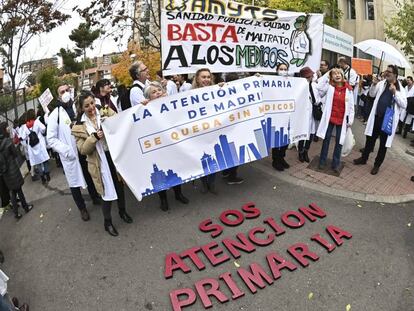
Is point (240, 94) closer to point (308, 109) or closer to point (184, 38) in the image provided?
point (184, 38)

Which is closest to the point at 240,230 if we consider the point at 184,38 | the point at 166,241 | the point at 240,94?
the point at 166,241

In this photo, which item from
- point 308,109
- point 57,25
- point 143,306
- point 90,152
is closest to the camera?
point 143,306

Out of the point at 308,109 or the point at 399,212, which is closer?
the point at 399,212

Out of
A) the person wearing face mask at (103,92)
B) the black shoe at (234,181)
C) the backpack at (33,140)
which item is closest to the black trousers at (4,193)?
the backpack at (33,140)

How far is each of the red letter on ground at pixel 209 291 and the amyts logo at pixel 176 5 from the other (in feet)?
11.1

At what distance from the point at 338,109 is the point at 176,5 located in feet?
10.1

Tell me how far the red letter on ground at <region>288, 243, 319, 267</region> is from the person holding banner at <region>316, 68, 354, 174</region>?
2.39 meters

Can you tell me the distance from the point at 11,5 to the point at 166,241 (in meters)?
10.2

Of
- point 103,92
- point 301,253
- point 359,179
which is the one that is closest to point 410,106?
point 359,179

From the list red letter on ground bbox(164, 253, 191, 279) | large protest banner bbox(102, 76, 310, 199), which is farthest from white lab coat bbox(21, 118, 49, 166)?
red letter on ground bbox(164, 253, 191, 279)

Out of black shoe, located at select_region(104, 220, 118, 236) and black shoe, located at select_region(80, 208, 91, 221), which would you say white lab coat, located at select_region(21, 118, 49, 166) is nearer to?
black shoe, located at select_region(80, 208, 91, 221)

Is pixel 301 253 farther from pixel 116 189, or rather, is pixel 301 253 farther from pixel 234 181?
pixel 116 189

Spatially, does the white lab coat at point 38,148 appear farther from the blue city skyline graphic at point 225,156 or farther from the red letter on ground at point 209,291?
the red letter on ground at point 209,291

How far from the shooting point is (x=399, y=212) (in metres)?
5.11
